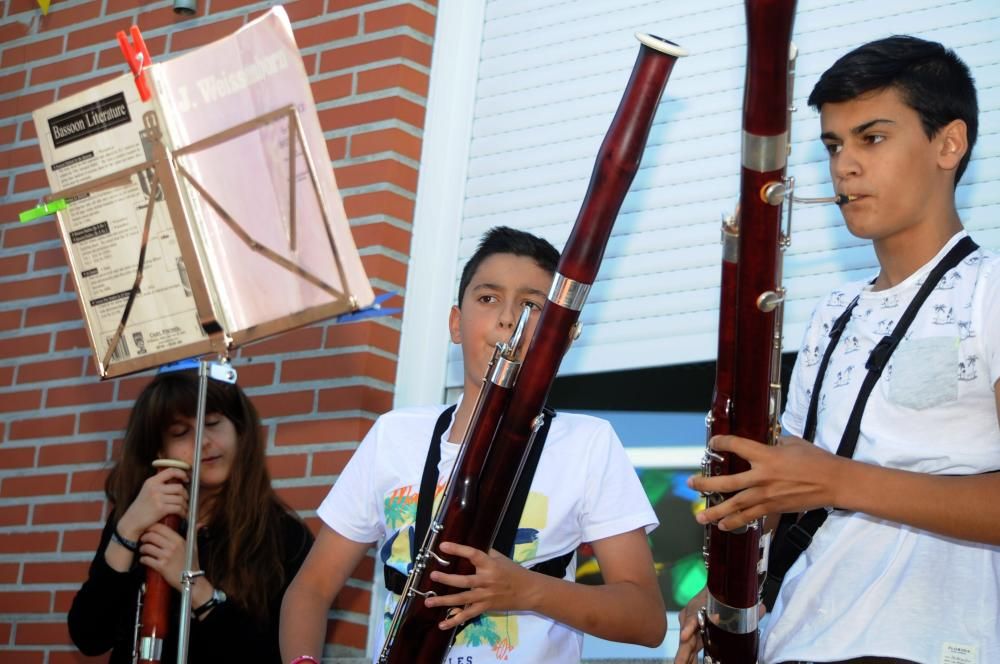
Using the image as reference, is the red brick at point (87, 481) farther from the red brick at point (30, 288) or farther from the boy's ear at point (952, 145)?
the boy's ear at point (952, 145)

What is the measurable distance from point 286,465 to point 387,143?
96cm

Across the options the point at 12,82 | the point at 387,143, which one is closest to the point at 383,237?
the point at 387,143

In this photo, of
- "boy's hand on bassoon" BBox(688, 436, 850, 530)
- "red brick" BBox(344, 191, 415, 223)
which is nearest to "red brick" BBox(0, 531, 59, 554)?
"red brick" BBox(344, 191, 415, 223)

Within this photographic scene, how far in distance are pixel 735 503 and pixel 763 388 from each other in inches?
6.8

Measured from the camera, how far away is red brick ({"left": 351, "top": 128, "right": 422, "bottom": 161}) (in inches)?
151

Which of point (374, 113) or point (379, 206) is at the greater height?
point (374, 113)

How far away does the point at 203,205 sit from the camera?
267 cm

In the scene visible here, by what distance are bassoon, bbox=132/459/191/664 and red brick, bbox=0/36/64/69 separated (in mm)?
2126

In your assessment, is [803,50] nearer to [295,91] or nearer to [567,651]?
[295,91]

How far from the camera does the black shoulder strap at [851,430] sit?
2.11m

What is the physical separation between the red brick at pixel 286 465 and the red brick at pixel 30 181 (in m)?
1.46

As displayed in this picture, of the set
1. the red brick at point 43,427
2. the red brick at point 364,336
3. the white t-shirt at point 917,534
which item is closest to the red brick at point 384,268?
the red brick at point 364,336

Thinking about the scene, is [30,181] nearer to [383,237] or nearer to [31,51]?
[31,51]

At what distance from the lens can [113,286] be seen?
2803mm
